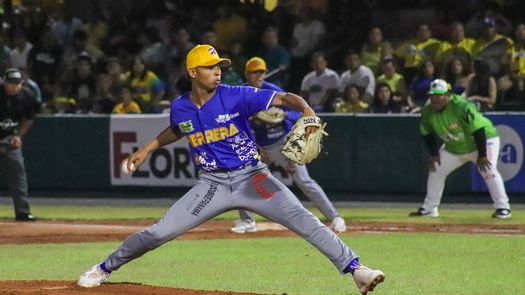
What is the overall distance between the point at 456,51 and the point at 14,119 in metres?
7.55

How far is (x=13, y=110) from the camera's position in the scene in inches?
687

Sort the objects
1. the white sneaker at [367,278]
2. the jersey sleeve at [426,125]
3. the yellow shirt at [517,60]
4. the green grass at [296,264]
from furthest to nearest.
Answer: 1. the yellow shirt at [517,60]
2. the jersey sleeve at [426,125]
3. the green grass at [296,264]
4. the white sneaker at [367,278]

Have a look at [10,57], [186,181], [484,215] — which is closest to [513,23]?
[484,215]

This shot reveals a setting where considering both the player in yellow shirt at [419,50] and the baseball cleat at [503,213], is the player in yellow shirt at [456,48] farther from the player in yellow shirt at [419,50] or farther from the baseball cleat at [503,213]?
the baseball cleat at [503,213]

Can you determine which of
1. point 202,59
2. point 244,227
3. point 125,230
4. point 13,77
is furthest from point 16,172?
point 202,59

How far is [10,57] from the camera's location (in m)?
24.9

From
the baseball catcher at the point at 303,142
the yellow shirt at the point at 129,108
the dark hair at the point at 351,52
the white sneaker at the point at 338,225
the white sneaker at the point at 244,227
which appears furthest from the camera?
the yellow shirt at the point at 129,108

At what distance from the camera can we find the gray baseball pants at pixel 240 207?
914cm

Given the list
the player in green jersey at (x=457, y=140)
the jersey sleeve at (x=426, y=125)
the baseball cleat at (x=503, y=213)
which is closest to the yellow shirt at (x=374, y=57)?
the player in green jersey at (x=457, y=140)

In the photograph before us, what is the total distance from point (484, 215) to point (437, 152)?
1.33 m

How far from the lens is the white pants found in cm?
1717

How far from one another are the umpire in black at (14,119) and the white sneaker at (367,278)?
30.9 ft

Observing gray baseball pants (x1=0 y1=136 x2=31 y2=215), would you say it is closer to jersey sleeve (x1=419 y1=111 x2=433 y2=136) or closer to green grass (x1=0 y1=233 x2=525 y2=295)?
green grass (x1=0 y1=233 x2=525 y2=295)

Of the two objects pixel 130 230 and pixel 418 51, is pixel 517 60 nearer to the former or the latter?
pixel 418 51
